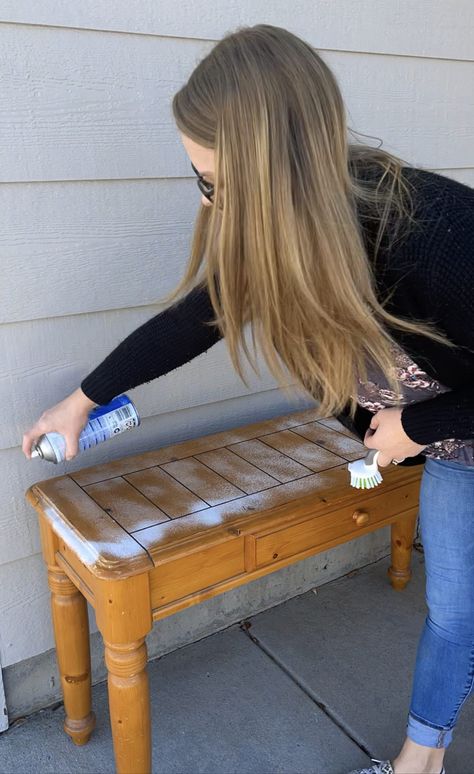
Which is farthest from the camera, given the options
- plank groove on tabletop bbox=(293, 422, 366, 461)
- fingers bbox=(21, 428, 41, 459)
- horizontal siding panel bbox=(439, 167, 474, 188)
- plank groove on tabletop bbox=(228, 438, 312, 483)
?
horizontal siding panel bbox=(439, 167, 474, 188)

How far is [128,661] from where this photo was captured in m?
1.33

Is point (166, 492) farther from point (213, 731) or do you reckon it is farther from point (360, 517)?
point (213, 731)

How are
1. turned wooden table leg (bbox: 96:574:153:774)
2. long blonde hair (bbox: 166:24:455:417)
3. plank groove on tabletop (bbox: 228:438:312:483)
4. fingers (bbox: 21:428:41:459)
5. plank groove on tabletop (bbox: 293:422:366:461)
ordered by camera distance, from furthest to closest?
plank groove on tabletop (bbox: 293:422:366:461), plank groove on tabletop (bbox: 228:438:312:483), fingers (bbox: 21:428:41:459), turned wooden table leg (bbox: 96:574:153:774), long blonde hair (bbox: 166:24:455:417)

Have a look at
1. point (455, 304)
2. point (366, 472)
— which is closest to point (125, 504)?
point (366, 472)

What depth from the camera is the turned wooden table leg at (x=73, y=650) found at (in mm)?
1586

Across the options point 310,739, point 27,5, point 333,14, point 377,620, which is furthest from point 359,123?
point 310,739

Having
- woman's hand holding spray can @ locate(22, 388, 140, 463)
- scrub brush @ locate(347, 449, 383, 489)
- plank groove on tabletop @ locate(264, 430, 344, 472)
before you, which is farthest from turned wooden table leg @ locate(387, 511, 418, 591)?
woman's hand holding spray can @ locate(22, 388, 140, 463)

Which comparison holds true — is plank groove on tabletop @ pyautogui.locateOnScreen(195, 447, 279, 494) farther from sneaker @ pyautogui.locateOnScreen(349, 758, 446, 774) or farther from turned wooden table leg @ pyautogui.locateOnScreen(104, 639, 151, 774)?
sneaker @ pyautogui.locateOnScreen(349, 758, 446, 774)

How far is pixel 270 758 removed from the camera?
1.70 meters

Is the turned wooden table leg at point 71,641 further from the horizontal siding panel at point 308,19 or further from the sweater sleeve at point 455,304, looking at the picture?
the horizontal siding panel at point 308,19

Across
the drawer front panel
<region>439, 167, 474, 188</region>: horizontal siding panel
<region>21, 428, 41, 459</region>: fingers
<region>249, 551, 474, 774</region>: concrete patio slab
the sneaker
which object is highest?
<region>439, 167, 474, 188</region>: horizontal siding panel

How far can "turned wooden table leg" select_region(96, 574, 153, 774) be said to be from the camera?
4.20ft

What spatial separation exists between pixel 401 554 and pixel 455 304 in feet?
5.08

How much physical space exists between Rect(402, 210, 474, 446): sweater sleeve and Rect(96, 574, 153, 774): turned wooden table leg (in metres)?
0.66
